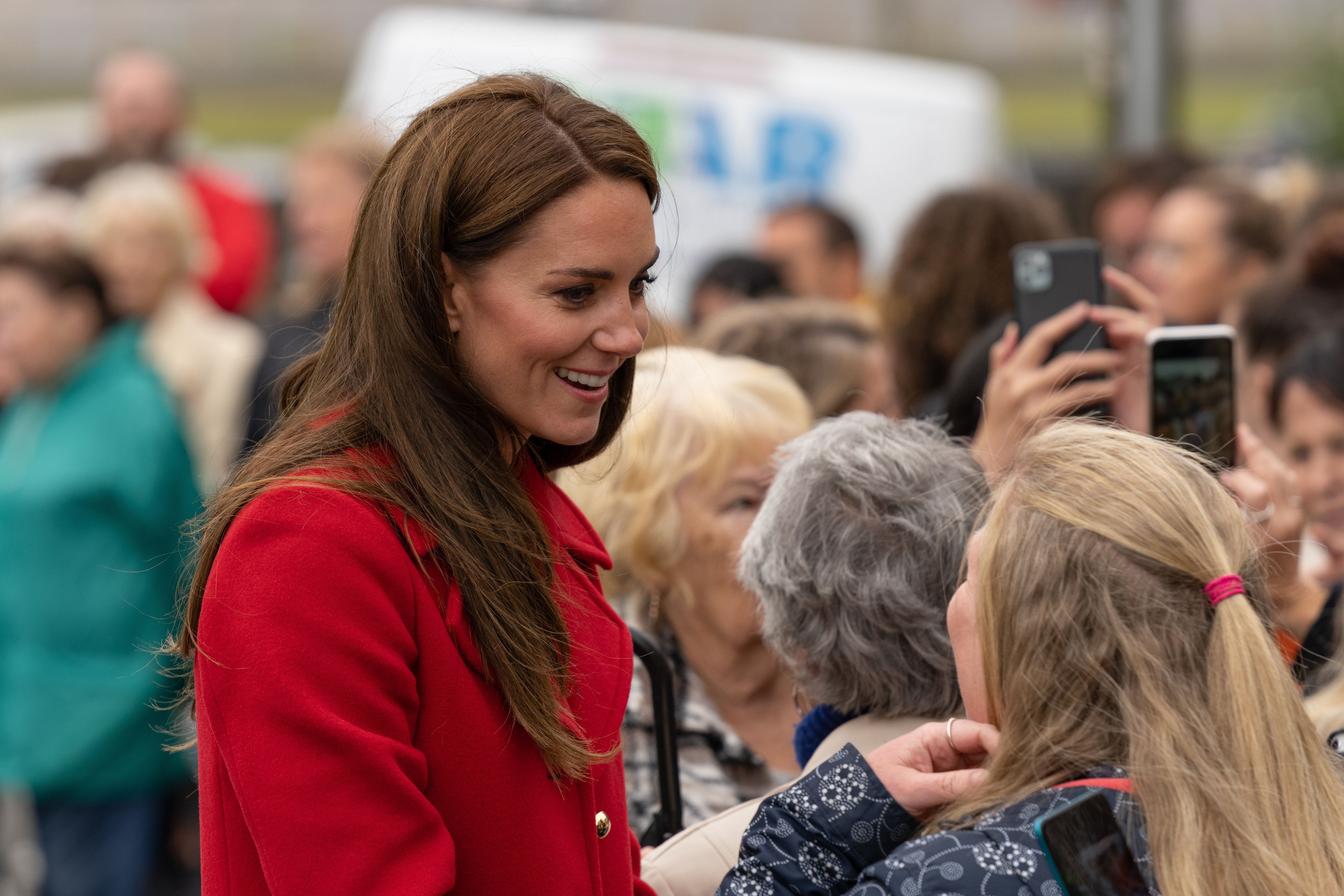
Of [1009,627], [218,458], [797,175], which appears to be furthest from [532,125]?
[797,175]

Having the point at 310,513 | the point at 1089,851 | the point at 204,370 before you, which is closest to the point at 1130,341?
the point at 1089,851

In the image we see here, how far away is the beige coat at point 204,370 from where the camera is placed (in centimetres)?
550

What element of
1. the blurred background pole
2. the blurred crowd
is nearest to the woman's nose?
the blurred crowd

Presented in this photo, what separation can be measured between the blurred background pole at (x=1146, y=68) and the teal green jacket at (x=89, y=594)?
186 inches

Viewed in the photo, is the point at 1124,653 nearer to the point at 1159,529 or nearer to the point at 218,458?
the point at 1159,529

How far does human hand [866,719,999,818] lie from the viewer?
1.64 metres

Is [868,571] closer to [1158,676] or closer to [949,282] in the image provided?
[1158,676]

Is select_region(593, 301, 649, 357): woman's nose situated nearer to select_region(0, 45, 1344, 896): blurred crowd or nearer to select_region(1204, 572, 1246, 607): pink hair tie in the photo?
select_region(0, 45, 1344, 896): blurred crowd

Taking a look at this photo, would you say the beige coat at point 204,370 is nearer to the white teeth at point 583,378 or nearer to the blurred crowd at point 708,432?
the blurred crowd at point 708,432

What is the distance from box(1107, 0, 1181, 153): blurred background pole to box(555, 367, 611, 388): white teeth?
579 centimetres

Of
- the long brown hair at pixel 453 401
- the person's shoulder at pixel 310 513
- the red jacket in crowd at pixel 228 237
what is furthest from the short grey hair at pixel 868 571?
the red jacket in crowd at pixel 228 237

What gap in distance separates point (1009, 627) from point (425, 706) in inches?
24.5

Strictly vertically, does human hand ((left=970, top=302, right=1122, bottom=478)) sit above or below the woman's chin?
below

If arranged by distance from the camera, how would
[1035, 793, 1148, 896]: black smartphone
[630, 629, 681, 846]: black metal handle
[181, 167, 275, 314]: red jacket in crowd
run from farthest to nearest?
[181, 167, 275, 314]: red jacket in crowd, [630, 629, 681, 846]: black metal handle, [1035, 793, 1148, 896]: black smartphone
